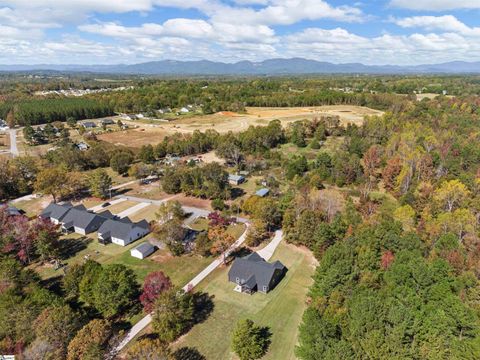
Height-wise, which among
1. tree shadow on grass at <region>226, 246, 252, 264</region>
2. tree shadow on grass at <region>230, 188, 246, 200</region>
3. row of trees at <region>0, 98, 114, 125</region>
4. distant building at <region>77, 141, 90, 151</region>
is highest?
row of trees at <region>0, 98, 114, 125</region>

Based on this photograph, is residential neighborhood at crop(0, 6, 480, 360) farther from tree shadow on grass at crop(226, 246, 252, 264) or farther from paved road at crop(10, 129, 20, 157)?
paved road at crop(10, 129, 20, 157)

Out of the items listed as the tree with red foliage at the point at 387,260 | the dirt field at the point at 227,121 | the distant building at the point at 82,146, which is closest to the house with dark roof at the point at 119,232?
the tree with red foliage at the point at 387,260

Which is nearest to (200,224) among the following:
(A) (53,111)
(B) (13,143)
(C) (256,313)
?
(C) (256,313)

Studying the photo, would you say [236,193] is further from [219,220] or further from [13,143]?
[13,143]

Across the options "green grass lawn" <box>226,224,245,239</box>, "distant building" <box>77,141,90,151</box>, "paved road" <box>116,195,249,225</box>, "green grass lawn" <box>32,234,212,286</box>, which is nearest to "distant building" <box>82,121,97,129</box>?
"distant building" <box>77,141,90,151</box>

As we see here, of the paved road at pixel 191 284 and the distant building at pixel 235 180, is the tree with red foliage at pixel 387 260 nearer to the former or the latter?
the paved road at pixel 191 284

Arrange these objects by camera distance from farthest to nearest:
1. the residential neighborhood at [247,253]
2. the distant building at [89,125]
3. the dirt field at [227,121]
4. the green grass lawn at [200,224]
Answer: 1. the distant building at [89,125]
2. the dirt field at [227,121]
3. the green grass lawn at [200,224]
4. the residential neighborhood at [247,253]
